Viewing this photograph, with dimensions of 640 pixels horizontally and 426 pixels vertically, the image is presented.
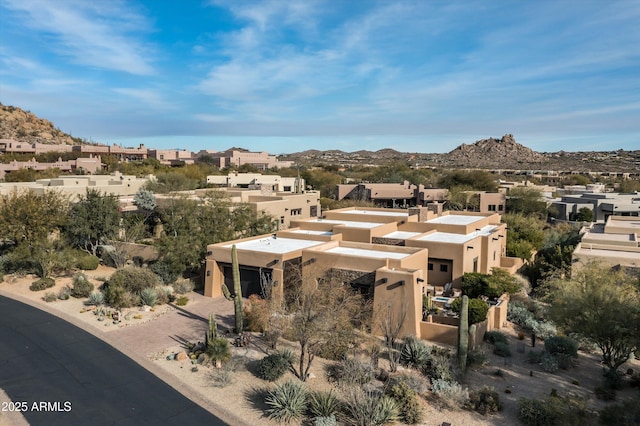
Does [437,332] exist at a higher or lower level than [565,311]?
lower

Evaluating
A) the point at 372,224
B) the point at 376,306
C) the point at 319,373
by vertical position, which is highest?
the point at 372,224

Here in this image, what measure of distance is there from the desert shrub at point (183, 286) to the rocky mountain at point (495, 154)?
142784mm

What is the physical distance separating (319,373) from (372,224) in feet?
56.3

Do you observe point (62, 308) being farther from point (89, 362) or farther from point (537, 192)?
point (537, 192)

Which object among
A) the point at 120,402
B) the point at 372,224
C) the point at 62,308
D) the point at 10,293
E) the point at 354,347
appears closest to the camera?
the point at 120,402

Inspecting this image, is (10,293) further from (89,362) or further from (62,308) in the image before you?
(89,362)

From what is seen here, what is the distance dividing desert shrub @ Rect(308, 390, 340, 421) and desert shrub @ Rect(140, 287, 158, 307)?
1212cm

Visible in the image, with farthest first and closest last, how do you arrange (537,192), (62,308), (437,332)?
(537,192)
(62,308)
(437,332)

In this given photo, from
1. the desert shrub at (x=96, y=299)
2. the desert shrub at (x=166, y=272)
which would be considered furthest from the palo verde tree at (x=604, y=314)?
the desert shrub at (x=96, y=299)

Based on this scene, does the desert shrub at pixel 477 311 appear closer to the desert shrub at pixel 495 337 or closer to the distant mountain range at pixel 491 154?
the desert shrub at pixel 495 337

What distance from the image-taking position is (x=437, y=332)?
19938 millimetres

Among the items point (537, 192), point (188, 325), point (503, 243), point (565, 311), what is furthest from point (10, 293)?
point (537, 192)

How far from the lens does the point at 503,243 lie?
3444 cm

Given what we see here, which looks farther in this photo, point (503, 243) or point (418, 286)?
point (503, 243)
